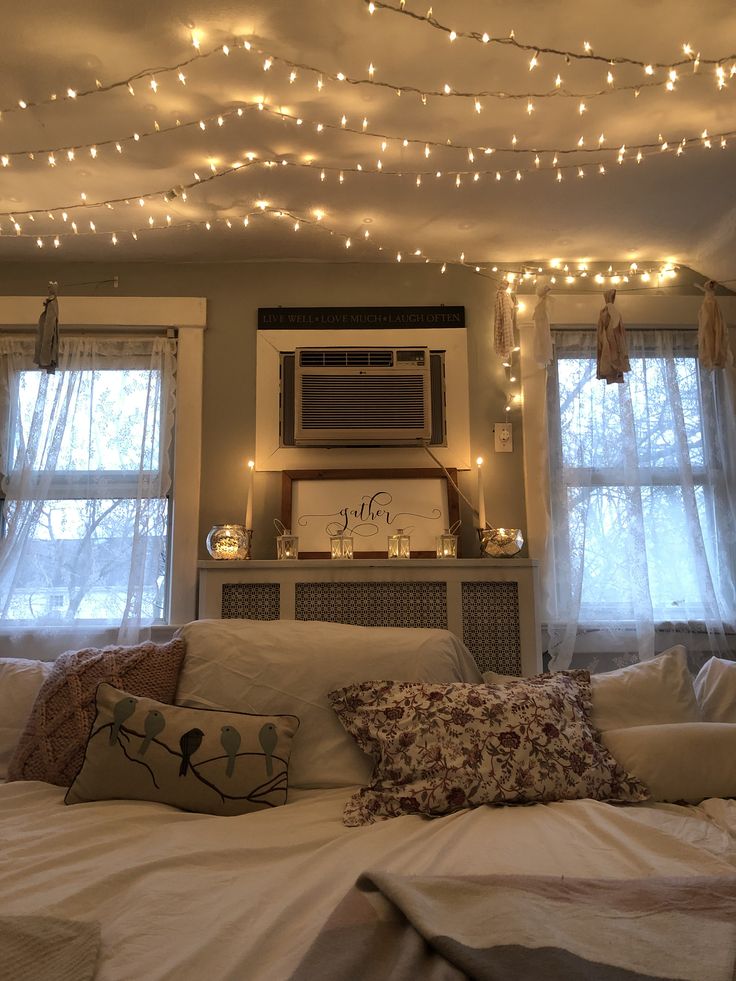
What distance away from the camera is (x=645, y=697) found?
1.97m

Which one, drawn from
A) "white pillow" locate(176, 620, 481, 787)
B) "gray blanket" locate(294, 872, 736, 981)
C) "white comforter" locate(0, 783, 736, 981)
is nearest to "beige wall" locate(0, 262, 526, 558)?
"white pillow" locate(176, 620, 481, 787)

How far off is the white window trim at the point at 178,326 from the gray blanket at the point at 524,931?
7.78 ft

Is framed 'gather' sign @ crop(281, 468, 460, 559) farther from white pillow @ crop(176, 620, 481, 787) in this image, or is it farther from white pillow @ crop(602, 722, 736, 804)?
white pillow @ crop(602, 722, 736, 804)

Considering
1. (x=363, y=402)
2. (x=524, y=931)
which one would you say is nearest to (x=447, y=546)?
(x=363, y=402)

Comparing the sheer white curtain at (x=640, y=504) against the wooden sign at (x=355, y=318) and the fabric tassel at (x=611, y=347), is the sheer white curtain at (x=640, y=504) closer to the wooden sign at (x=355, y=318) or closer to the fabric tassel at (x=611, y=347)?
the fabric tassel at (x=611, y=347)

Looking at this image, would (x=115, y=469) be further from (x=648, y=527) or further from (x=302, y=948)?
(x=302, y=948)

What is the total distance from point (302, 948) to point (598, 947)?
37 cm

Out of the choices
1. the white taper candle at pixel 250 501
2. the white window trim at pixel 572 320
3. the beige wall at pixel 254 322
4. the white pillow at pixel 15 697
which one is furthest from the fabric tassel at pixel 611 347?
the white pillow at pixel 15 697

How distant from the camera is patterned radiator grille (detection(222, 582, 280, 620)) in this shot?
2934mm

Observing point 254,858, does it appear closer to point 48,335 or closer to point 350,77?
point 350,77

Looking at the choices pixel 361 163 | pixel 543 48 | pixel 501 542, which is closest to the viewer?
pixel 543 48

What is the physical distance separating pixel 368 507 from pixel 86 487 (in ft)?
3.88

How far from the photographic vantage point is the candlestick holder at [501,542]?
120 inches

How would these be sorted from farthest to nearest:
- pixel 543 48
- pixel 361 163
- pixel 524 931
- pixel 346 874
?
pixel 361 163 → pixel 543 48 → pixel 346 874 → pixel 524 931
